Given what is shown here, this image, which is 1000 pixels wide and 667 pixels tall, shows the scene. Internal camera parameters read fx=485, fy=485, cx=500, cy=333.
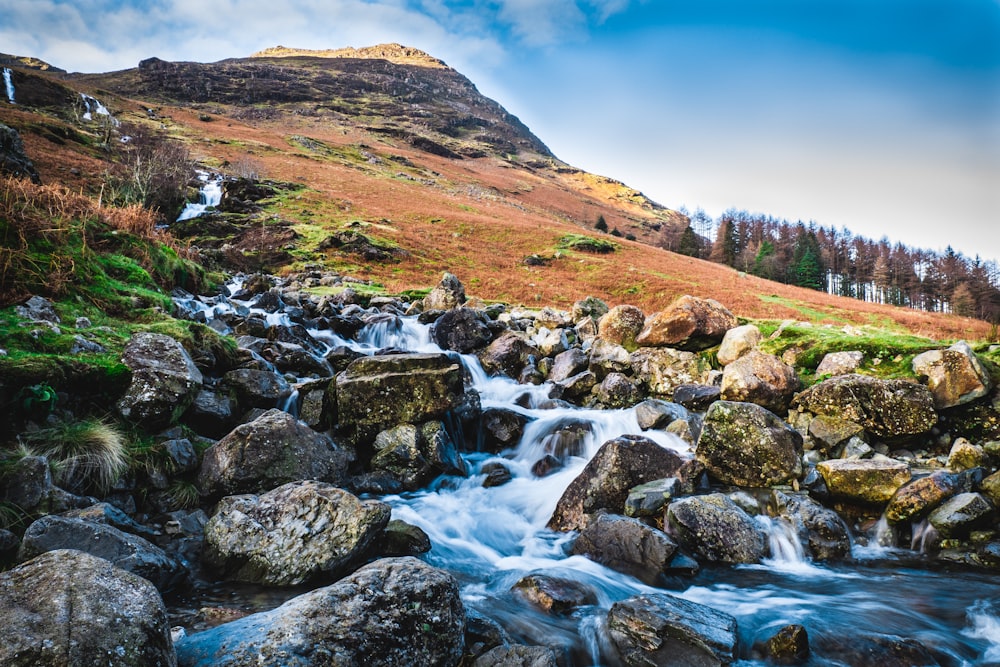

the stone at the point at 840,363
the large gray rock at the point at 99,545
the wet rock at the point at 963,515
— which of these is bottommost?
the large gray rock at the point at 99,545

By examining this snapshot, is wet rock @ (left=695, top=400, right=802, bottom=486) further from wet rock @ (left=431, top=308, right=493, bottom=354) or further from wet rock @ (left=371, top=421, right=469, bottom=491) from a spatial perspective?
wet rock @ (left=431, top=308, right=493, bottom=354)

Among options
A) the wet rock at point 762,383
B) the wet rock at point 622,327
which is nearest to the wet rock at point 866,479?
the wet rock at point 762,383

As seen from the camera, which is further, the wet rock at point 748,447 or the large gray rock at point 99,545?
the wet rock at point 748,447

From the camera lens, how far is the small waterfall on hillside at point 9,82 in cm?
6092

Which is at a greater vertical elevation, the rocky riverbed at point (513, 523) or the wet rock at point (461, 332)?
the wet rock at point (461, 332)

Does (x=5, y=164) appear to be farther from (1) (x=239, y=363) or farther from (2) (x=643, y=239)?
(2) (x=643, y=239)

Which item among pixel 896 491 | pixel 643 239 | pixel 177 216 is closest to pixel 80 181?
pixel 177 216

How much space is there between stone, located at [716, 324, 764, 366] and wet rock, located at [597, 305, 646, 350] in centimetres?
235

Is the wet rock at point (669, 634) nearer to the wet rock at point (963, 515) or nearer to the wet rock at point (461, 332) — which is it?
the wet rock at point (963, 515)

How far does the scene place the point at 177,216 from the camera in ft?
126

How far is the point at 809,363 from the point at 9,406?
13.9 meters

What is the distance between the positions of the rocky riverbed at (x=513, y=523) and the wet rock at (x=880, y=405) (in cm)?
4

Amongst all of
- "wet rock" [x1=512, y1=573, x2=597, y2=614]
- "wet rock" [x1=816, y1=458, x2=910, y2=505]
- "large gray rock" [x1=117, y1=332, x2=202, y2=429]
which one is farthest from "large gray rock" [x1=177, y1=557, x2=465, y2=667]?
"wet rock" [x1=816, y1=458, x2=910, y2=505]

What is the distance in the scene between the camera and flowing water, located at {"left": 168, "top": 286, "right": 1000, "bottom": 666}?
4953 mm
